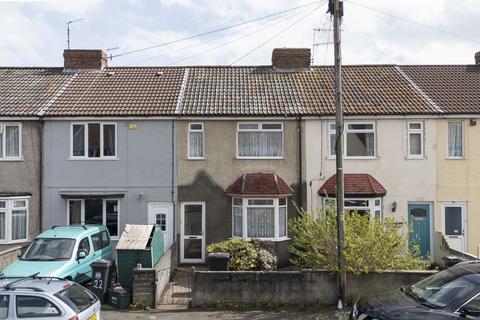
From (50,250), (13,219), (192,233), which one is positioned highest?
(13,219)

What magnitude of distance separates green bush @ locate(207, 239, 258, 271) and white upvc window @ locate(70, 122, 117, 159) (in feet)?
17.7

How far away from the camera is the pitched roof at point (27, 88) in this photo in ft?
54.7

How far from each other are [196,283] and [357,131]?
8.22m

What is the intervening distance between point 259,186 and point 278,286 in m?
4.90

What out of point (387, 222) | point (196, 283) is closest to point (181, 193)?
point (196, 283)

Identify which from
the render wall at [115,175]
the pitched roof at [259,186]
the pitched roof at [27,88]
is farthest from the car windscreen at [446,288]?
the pitched roof at [27,88]

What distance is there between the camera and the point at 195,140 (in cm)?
1669

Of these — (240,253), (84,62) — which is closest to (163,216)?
(240,253)

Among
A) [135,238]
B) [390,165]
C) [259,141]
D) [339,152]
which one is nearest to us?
[339,152]

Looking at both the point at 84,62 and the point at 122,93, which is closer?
the point at 122,93

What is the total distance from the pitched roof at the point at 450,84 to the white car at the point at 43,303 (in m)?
13.4

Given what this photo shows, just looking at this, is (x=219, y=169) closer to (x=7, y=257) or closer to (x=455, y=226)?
(x=7, y=257)

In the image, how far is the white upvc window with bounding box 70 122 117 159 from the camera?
16500mm

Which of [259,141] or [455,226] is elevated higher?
[259,141]
